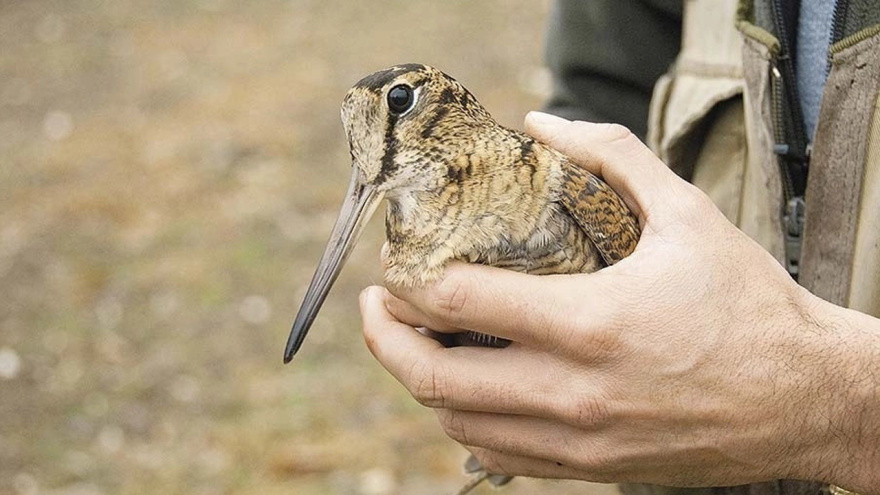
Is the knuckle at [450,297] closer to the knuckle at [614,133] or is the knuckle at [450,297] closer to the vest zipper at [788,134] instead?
the knuckle at [614,133]

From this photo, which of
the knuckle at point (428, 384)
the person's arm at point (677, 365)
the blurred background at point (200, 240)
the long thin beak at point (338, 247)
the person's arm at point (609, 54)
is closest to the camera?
the person's arm at point (677, 365)

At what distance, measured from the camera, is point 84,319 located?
552 centimetres

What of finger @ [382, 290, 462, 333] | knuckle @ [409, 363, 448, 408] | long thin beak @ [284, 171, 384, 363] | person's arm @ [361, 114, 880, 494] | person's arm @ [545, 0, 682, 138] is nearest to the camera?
person's arm @ [361, 114, 880, 494]

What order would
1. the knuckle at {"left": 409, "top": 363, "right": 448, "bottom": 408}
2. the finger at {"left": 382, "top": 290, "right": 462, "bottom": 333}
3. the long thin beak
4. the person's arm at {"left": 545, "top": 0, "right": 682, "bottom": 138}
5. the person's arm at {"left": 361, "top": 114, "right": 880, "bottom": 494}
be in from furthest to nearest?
the person's arm at {"left": 545, "top": 0, "right": 682, "bottom": 138} → the long thin beak → the finger at {"left": 382, "top": 290, "right": 462, "bottom": 333} → the knuckle at {"left": 409, "top": 363, "right": 448, "bottom": 408} → the person's arm at {"left": 361, "top": 114, "right": 880, "bottom": 494}

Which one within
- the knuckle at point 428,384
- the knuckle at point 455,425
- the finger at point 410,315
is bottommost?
the knuckle at point 455,425

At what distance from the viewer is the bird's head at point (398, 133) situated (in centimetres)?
199

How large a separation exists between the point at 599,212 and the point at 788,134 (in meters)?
0.42

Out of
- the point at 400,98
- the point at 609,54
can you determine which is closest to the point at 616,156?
the point at 400,98

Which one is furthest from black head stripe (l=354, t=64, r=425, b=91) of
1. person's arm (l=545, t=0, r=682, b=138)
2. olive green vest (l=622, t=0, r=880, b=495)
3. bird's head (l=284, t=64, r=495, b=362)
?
person's arm (l=545, t=0, r=682, b=138)

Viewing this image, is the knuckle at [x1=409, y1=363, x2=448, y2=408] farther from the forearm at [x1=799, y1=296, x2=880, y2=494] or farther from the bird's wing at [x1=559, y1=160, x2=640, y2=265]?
the forearm at [x1=799, y1=296, x2=880, y2=494]

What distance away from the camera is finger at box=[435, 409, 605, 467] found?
178 cm

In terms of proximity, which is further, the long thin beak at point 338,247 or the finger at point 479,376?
the long thin beak at point 338,247

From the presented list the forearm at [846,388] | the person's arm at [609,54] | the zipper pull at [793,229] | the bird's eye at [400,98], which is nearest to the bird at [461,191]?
the bird's eye at [400,98]

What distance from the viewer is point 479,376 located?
1.80 meters
